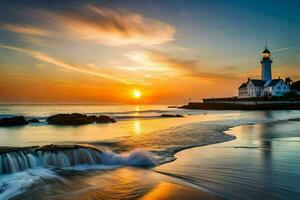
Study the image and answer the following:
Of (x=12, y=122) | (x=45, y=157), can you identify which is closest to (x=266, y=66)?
(x=12, y=122)

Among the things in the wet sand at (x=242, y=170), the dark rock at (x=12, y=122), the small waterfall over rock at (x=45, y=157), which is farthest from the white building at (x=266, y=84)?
the small waterfall over rock at (x=45, y=157)

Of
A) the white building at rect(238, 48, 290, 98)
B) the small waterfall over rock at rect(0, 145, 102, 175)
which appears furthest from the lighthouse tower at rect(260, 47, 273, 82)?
the small waterfall over rock at rect(0, 145, 102, 175)

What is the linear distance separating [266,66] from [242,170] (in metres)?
72.1

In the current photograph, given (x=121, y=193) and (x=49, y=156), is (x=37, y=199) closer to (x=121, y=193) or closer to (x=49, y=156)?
(x=121, y=193)

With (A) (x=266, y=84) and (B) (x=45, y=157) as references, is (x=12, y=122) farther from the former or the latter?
(A) (x=266, y=84)

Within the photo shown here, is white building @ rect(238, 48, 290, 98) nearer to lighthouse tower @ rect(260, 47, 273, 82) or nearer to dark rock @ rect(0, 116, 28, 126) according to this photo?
lighthouse tower @ rect(260, 47, 273, 82)

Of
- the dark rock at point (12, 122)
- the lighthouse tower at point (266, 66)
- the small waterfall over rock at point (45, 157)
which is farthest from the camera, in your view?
the lighthouse tower at point (266, 66)

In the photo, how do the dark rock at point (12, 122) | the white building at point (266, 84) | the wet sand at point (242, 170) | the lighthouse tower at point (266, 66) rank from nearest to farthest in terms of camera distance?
1. the wet sand at point (242, 170)
2. the dark rock at point (12, 122)
3. the white building at point (266, 84)
4. the lighthouse tower at point (266, 66)

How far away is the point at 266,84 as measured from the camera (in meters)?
73.4

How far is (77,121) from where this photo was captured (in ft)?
88.6

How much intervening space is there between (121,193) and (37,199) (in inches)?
69.6

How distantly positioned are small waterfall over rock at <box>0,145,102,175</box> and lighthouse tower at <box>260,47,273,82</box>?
70455 millimetres

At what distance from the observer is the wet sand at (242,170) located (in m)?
5.99

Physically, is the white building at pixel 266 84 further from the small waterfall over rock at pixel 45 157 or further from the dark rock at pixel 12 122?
the small waterfall over rock at pixel 45 157
